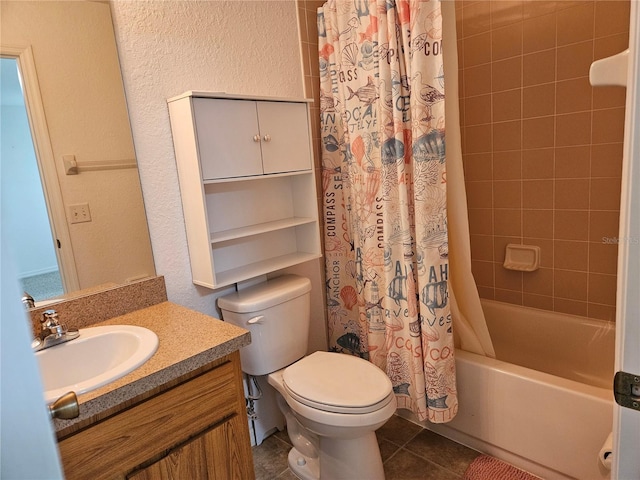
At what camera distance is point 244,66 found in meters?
1.87

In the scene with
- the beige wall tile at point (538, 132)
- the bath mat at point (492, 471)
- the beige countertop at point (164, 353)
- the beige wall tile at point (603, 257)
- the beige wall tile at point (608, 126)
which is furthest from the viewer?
the beige wall tile at point (538, 132)

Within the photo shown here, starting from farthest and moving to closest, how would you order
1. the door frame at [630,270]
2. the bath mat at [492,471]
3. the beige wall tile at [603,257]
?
the beige wall tile at [603,257], the bath mat at [492,471], the door frame at [630,270]

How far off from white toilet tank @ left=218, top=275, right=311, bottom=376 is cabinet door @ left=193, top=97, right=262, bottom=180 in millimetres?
508

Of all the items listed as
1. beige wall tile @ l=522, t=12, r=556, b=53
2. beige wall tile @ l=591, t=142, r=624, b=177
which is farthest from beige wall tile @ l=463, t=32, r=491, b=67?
beige wall tile @ l=591, t=142, r=624, b=177

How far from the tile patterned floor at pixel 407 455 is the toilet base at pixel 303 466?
0.03 meters


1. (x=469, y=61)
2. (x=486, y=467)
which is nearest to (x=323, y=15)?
(x=469, y=61)

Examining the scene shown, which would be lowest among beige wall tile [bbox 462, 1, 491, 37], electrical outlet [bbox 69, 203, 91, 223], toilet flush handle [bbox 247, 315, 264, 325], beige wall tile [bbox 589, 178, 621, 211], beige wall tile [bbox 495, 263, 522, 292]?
beige wall tile [bbox 495, 263, 522, 292]

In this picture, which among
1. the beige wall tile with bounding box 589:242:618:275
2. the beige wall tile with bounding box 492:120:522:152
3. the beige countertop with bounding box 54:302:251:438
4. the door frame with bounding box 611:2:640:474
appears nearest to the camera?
the door frame with bounding box 611:2:640:474

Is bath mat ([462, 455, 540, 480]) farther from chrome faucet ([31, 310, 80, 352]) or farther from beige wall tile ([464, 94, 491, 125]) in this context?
beige wall tile ([464, 94, 491, 125])

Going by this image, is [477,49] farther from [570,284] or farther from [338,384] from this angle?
[338,384]

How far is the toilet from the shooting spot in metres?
1.50

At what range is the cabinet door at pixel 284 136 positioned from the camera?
177cm

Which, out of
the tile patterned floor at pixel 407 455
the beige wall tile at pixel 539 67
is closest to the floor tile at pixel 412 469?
the tile patterned floor at pixel 407 455

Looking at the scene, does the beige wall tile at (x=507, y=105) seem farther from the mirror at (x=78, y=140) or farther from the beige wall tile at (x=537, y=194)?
the mirror at (x=78, y=140)
